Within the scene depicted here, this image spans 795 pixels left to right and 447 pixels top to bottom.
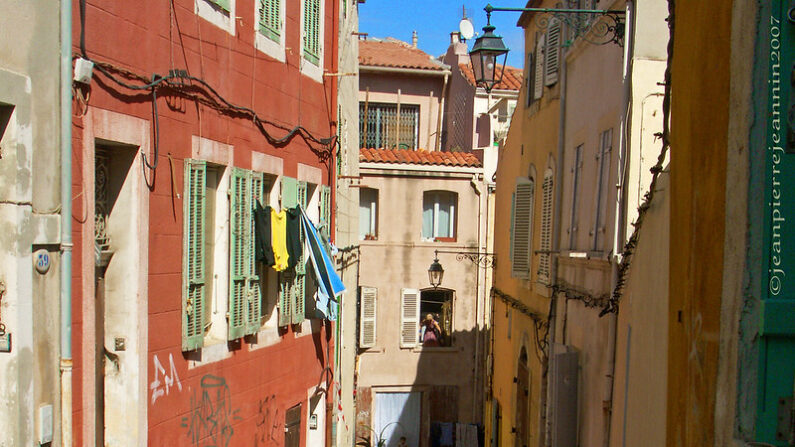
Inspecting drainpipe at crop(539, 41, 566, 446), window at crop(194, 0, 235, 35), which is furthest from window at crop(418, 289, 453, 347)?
window at crop(194, 0, 235, 35)

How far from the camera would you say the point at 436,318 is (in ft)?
81.3

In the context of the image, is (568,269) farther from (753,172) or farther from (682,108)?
(753,172)

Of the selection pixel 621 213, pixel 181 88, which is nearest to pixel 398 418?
pixel 621 213

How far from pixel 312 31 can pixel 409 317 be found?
13.2 m

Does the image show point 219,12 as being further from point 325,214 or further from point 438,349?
point 438,349

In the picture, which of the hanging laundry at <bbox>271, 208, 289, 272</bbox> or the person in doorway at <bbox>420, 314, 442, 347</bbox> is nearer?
the hanging laundry at <bbox>271, 208, 289, 272</bbox>

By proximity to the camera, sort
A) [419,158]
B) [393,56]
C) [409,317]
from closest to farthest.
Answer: [419,158]
[409,317]
[393,56]

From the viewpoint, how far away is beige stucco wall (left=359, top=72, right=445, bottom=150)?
2861 centimetres

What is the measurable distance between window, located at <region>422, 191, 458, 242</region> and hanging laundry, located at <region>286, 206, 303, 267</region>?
13.6 meters

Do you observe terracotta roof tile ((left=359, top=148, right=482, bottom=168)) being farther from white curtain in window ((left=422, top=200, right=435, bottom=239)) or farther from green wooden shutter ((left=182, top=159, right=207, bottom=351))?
green wooden shutter ((left=182, top=159, right=207, bottom=351))

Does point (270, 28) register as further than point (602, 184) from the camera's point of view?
Yes

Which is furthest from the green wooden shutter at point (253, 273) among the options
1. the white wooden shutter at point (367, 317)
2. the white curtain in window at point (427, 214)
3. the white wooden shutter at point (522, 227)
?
the white curtain in window at point (427, 214)

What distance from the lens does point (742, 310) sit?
4.68 meters

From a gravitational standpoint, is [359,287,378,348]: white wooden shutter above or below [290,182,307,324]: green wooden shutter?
below
